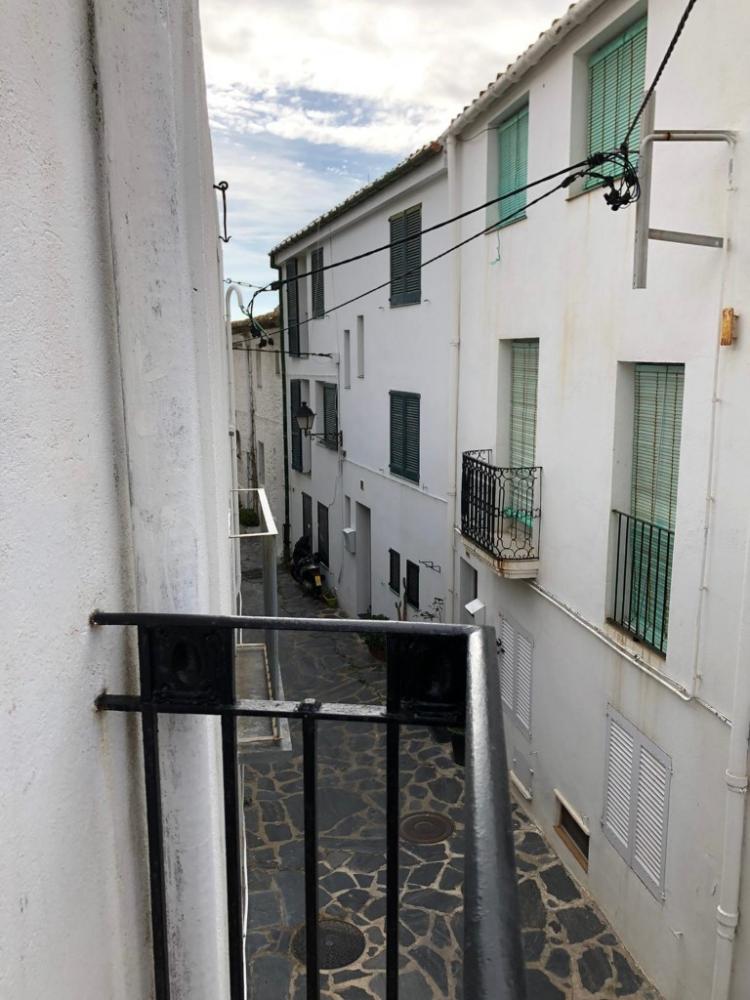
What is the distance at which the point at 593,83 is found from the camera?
8.75 m

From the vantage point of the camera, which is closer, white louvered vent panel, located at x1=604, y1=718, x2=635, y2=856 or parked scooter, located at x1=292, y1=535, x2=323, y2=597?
white louvered vent panel, located at x1=604, y1=718, x2=635, y2=856

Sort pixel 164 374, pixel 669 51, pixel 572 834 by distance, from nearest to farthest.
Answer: pixel 164 374 → pixel 669 51 → pixel 572 834

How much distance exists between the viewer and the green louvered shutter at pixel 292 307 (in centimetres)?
2270

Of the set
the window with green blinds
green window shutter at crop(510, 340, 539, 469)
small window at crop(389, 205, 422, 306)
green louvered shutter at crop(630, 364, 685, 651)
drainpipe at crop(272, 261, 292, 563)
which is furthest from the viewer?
drainpipe at crop(272, 261, 292, 563)

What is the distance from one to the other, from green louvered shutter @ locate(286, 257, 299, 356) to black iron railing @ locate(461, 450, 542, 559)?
1208 centimetres

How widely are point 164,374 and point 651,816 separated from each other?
7536 millimetres

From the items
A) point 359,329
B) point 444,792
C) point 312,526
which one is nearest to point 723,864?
point 444,792

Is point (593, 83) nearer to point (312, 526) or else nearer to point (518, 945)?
point (518, 945)

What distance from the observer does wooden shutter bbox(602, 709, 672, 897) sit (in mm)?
7793

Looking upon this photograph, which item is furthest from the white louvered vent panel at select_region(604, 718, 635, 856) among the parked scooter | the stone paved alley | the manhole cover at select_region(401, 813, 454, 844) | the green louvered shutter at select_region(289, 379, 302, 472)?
the green louvered shutter at select_region(289, 379, 302, 472)

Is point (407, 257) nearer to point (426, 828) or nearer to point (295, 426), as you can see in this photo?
point (426, 828)

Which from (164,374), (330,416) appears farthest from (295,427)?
(164,374)

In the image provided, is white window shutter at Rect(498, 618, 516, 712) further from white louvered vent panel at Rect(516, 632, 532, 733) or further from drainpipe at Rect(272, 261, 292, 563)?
drainpipe at Rect(272, 261, 292, 563)

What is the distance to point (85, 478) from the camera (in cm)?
187
